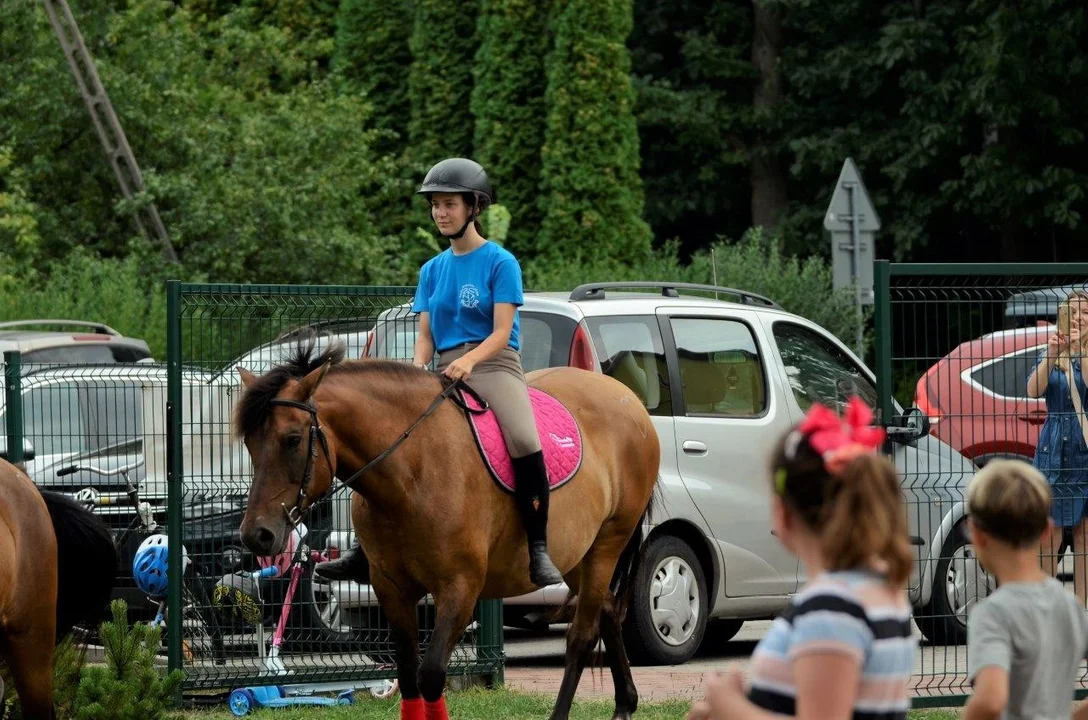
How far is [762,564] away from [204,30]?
2594 cm

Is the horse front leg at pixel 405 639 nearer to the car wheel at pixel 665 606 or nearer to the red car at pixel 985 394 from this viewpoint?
the red car at pixel 985 394

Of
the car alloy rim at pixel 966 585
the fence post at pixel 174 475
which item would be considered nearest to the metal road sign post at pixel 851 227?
the car alloy rim at pixel 966 585

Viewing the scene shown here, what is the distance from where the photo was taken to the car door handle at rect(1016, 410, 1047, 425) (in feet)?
31.1

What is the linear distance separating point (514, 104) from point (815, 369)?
22.3 m

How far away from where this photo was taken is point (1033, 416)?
375 inches

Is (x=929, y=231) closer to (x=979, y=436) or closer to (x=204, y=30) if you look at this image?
(x=204, y=30)

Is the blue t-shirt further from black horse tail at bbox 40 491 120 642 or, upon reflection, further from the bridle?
black horse tail at bbox 40 491 120 642

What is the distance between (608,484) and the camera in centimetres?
905

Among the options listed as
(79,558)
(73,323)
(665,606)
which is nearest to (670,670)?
(665,606)

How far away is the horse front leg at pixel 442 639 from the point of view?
24.5ft

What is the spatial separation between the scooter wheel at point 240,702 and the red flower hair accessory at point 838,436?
21.3 feet

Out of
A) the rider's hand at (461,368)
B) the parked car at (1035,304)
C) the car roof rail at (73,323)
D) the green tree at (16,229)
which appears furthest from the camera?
the green tree at (16,229)

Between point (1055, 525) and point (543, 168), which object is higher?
point (543, 168)

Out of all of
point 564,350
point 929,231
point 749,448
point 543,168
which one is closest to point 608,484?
point 564,350
